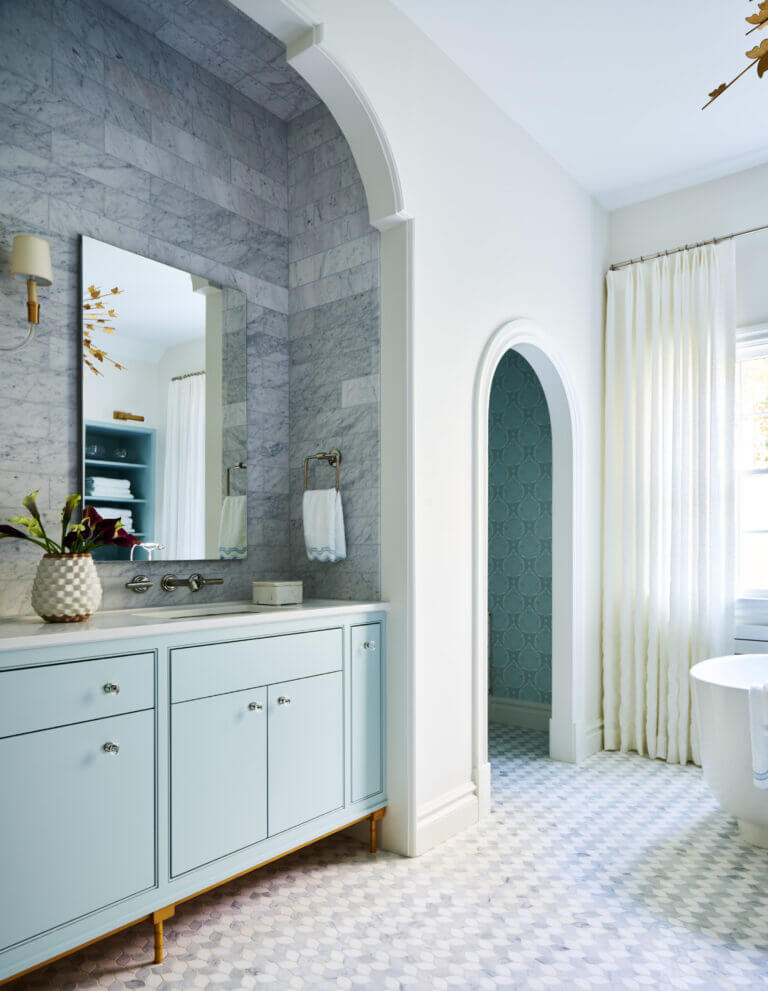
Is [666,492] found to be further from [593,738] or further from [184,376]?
[184,376]

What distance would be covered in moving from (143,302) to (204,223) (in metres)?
0.49

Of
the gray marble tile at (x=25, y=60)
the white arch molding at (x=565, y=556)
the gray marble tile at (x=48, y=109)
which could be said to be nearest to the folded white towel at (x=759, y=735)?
the white arch molding at (x=565, y=556)

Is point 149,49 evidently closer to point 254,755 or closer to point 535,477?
point 254,755

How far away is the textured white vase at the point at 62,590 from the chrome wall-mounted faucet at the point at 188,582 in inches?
24.0

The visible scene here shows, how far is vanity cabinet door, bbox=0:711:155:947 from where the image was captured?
164 cm

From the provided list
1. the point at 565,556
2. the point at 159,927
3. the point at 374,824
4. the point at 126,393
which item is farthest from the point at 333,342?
the point at 159,927

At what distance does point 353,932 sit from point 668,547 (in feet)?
8.38

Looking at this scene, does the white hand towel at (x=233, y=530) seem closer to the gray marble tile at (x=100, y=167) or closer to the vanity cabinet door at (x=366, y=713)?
the vanity cabinet door at (x=366, y=713)

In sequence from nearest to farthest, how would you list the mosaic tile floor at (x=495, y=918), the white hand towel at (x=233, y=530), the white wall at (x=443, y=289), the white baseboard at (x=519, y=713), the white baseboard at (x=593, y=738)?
the mosaic tile floor at (x=495, y=918) → the white wall at (x=443, y=289) → the white hand towel at (x=233, y=530) → the white baseboard at (x=593, y=738) → the white baseboard at (x=519, y=713)

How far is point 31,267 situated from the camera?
7.13 ft

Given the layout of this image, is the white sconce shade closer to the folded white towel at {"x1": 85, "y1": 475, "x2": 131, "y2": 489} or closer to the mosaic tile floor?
the folded white towel at {"x1": 85, "y1": 475, "x2": 131, "y2": 489}

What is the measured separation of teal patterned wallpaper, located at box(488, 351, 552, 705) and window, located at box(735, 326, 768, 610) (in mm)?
1080

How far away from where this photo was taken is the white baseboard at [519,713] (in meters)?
4.41

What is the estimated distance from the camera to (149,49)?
2711mm
